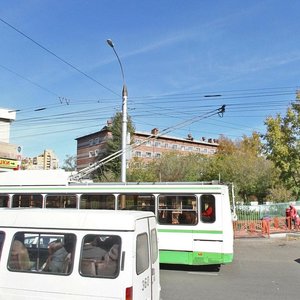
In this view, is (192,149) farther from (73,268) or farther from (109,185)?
(73,268)

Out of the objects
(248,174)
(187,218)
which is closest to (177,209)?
(187,218)

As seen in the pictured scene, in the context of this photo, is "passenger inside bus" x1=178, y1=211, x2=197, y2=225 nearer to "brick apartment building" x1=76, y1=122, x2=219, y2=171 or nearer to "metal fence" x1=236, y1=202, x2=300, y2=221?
"metal fence" x1=236, y1=202, x2=300, y2=221

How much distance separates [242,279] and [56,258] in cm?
695

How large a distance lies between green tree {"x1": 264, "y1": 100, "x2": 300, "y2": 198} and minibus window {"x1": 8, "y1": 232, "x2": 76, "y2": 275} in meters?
29.4

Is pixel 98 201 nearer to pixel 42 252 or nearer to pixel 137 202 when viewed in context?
pixel 137 202

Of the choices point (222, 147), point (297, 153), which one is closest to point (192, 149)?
point (222, 147)

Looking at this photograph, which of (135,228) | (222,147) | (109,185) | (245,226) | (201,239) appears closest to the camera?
(135,228)

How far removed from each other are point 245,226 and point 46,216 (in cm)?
1889

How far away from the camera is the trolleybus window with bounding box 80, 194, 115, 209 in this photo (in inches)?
530

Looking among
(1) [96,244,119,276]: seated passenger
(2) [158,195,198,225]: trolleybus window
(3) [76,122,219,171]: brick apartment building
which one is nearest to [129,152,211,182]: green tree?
(2) [158,195,198,225]: trolleybus window

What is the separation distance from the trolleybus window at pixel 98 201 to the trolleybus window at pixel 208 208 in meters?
2.83

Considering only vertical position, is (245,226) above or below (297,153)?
below

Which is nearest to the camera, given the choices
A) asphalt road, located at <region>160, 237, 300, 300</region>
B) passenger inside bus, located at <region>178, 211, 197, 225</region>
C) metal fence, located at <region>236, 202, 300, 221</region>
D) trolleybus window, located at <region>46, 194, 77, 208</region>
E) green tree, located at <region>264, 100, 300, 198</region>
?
asphalt road, located at <region>160, 237, 300, 300</region>

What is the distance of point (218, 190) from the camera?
41.8ft
